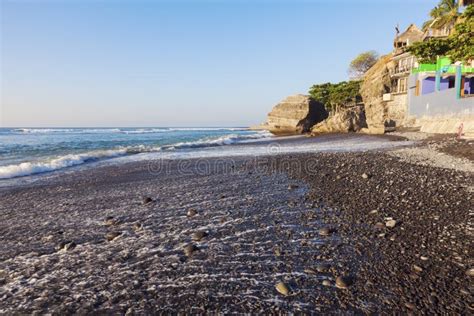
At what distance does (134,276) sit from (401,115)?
4459 centimetres

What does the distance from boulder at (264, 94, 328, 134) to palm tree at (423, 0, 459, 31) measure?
2381 cm

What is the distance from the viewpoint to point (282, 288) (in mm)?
2807

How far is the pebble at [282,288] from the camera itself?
2.76 metres

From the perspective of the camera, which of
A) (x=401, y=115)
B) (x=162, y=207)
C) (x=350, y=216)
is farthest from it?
(x=401, y=115)

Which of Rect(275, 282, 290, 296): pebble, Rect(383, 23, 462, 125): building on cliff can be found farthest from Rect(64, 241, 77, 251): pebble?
Rect(383, 23, 462, 125): building on cliff

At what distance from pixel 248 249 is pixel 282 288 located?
1.04 m

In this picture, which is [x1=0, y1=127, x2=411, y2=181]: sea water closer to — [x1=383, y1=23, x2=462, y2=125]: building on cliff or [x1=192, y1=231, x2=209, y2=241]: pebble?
[x1=192, y1=231, x2=209, y2=241]: pebble

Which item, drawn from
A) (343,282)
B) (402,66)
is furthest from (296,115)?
(343,282)

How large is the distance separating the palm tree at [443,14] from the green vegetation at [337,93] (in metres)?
15.3

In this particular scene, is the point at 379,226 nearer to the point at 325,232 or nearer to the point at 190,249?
the point at 325,232

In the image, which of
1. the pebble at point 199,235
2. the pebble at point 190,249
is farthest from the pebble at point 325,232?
the pebble at point 190,249

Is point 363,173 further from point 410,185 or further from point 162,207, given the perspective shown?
point 162,207

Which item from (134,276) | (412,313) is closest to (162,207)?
(134,276)

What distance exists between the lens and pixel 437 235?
12.9 ft
